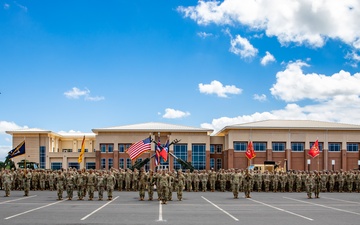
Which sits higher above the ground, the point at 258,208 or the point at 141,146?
the point at 141,146

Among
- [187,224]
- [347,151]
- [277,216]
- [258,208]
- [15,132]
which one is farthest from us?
[15,132]

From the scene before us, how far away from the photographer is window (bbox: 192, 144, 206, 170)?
74750 mm

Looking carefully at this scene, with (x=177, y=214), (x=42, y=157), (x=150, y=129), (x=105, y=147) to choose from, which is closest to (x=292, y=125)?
(x=150, y=129)

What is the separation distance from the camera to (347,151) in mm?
74000

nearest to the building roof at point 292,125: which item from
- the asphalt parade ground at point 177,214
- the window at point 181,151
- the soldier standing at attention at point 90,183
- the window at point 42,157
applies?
the window at point 181,151

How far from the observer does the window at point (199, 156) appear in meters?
74.8

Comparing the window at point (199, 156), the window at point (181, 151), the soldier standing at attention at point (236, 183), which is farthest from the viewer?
the window at point (199, 156)

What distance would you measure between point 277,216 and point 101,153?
5640 cm

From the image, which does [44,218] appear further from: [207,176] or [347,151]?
[347,151]

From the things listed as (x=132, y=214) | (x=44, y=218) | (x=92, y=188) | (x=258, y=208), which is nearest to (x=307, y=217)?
(x=258, y=208)

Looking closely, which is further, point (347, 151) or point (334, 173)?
point (347, 151)

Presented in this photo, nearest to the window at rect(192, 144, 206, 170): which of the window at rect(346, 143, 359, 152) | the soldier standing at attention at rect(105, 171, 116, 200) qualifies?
the window at rect(346, 143, 359, 152)

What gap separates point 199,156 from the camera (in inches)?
2953

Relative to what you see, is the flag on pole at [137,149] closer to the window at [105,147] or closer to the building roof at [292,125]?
the building roof at [292,125]
